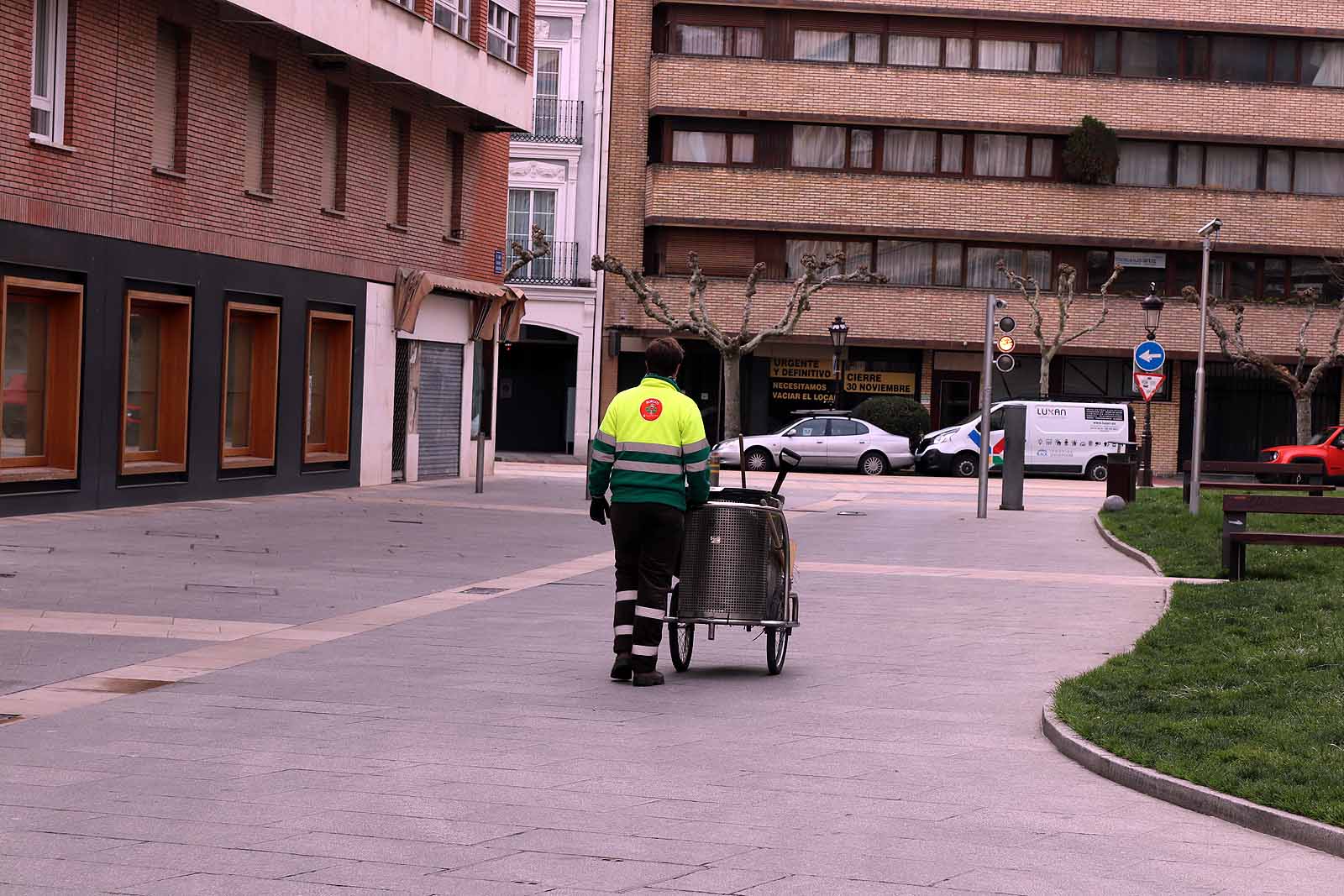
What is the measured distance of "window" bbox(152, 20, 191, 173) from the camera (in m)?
22.1

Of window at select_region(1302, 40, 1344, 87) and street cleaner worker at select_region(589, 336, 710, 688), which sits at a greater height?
window at select_region(1302, 40, 1344, 87)

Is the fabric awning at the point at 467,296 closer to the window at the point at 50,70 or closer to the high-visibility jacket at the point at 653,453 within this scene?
the window at the point at 50,70

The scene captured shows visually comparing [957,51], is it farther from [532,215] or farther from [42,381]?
[42,381]

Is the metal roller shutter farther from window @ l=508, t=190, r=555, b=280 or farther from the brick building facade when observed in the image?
window @ l=508, t=190, r=555, b=280

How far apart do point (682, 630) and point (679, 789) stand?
11.7 ft

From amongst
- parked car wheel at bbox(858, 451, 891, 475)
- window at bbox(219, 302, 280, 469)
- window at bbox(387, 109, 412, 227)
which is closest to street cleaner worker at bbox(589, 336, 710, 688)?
window at bbox(219, 302, 280, 469)

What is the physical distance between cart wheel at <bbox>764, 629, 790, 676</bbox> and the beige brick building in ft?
131

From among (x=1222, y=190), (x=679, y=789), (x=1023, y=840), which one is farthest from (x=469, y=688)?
(x=1222, y=190)

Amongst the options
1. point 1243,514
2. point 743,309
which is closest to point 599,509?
point 1243,514

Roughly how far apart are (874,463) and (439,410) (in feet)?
53.0

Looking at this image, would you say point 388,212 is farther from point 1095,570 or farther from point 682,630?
point 682,630

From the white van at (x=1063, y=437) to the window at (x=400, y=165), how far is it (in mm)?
19125

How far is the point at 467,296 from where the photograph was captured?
3225cm

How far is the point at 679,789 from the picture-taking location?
277 inches
